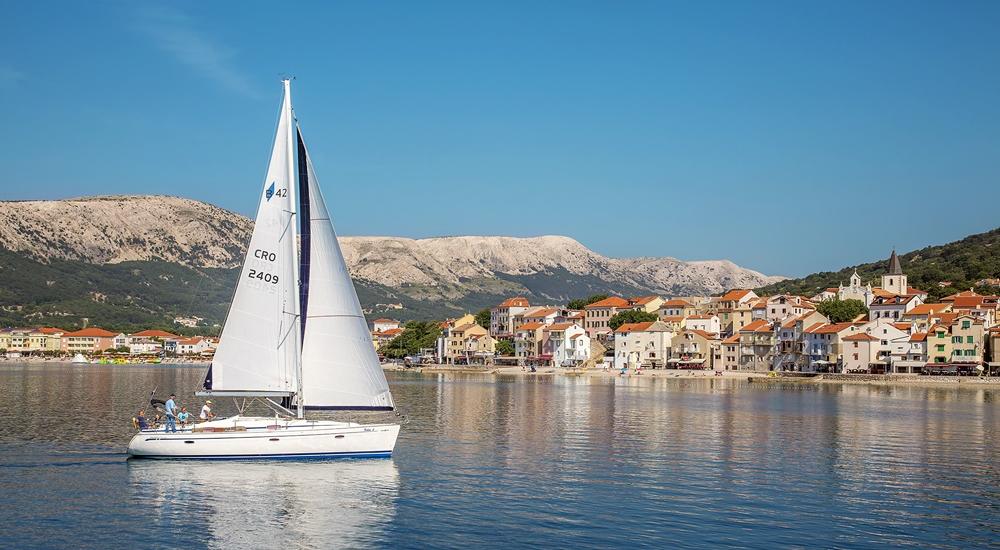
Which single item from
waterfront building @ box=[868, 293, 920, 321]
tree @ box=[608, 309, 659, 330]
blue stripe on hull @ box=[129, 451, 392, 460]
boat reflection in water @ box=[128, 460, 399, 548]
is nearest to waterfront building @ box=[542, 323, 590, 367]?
tree @ box=[608, 309, 659, 330]

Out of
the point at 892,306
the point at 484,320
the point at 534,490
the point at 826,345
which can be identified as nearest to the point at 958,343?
the point at 826,345

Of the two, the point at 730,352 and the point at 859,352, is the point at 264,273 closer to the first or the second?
the point at 859,352

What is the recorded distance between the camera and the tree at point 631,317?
155 meters

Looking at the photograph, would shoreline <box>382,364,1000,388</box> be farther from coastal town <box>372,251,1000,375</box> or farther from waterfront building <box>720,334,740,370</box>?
waterfront building <box>720,334,740,370</box>

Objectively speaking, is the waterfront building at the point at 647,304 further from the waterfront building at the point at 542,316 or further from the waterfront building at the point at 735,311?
the waterfront building at the point at 542,316

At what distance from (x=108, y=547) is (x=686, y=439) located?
25747 millimetres

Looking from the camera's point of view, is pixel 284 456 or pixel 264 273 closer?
pixel 264 273

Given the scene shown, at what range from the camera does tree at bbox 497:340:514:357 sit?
540 feet

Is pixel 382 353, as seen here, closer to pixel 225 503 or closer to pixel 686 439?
pixel 686 439

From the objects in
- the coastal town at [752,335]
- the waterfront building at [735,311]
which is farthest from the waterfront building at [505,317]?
the waterfront building at [735,311]

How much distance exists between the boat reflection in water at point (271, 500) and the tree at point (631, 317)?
127m

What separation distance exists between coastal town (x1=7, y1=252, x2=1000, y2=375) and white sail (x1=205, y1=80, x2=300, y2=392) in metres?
95.5

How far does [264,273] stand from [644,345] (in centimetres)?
11444

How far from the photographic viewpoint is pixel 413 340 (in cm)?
17950
